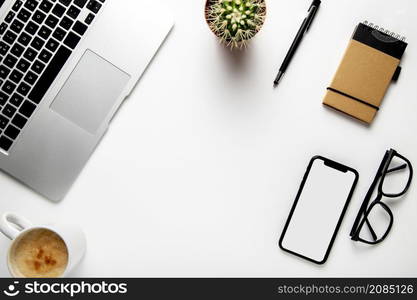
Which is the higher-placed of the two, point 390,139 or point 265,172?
point 390,139

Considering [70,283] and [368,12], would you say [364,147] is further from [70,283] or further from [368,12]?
[70,283]

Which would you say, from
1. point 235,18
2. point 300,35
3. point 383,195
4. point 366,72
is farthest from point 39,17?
point 383,195

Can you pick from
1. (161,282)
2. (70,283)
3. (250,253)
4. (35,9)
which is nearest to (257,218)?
(250,253)

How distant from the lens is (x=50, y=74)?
892 mm

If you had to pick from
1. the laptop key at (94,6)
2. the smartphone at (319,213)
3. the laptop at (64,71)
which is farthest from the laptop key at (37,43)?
the smartphone at (319,213)

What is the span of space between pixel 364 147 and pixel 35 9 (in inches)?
25.3

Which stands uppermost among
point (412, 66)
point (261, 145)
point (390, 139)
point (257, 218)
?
point (412, 66)

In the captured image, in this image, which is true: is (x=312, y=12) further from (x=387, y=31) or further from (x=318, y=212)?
(x=318, y=212)

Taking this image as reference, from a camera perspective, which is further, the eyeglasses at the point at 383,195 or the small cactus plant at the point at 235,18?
the eyeglasses at the point at 383,195

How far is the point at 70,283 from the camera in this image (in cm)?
96

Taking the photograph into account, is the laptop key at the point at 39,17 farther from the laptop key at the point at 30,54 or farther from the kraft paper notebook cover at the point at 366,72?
the kraft paper notebook cover at the point at 366,72

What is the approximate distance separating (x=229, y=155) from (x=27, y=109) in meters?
0.37

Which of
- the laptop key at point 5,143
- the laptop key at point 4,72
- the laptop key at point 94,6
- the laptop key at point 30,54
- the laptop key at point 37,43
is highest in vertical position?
the laptop key at point 94,6

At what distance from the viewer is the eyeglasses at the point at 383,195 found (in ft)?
3.04
